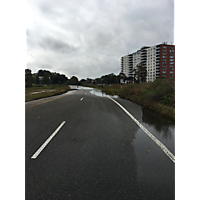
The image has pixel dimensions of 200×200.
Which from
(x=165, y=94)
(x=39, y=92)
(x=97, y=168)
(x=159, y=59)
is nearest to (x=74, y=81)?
(x=159, y=59)

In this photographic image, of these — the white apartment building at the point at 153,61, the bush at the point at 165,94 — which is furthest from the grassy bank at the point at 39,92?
the white apartment building at the point at 153,61

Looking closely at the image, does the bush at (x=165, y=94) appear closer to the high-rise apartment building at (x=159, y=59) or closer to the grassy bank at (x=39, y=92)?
the grassy bank at (x=39, y=92)

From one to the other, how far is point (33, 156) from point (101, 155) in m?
1.75

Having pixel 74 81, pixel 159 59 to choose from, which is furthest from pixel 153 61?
pixel 74 81

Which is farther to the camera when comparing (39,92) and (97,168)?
(39,92)

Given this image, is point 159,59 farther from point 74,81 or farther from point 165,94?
point 165,94

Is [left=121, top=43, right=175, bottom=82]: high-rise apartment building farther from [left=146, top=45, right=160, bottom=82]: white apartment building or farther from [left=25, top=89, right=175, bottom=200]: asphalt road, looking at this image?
→ [left=25, top=89, right=175, bottom=200]: asphalt road

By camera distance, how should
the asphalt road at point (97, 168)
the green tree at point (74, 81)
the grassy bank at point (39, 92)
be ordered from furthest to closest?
the green tree at point (74, 81)
the grassy bank at point (39, 92)
the asphalt road at point (97, 168)

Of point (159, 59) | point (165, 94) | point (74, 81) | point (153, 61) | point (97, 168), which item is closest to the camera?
point (97, 168)

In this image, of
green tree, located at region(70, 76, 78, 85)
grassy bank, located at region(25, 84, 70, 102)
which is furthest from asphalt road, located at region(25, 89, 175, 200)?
green tree, located at region(70, 76, 78, 85)

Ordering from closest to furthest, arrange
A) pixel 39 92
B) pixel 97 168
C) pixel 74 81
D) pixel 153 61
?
pixel 97 168 → pixel 39 92 → pixel 153 61 → pixel 74 81

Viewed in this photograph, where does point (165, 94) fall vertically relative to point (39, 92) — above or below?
below

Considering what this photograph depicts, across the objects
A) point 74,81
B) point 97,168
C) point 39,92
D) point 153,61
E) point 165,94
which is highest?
point 153,61
